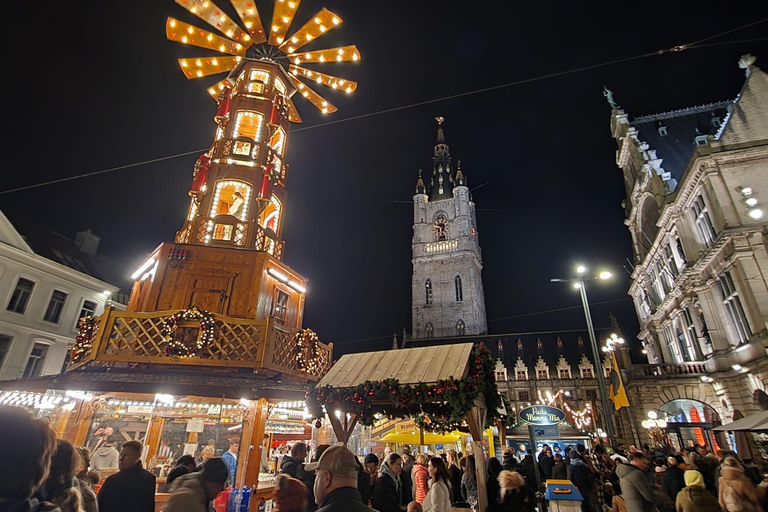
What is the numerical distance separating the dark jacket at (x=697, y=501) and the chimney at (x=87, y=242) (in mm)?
36242

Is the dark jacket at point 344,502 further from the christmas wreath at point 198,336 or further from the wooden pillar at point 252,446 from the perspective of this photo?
the christmas wreath at point 198,336

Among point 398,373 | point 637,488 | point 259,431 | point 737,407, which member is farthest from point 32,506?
point 737,407

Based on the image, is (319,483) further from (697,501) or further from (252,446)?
(252,446)

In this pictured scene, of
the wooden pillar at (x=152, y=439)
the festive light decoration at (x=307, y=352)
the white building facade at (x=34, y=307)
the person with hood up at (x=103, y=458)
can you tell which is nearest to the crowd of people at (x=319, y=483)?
the person with hood up at (x=103, y=458)

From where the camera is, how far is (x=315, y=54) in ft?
59.5

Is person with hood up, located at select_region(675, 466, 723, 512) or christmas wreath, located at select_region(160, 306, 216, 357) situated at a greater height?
christmas wreath, located at select_region(160, 306, 216, 357)

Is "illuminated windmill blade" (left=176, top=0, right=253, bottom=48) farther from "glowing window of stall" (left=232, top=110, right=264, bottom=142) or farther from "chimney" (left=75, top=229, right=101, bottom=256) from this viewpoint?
"chimney" (left=75, top=229, right=101, bottom=256)

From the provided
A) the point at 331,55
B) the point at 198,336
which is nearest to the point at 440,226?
the point at 331,55

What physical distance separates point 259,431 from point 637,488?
8135 millimetres

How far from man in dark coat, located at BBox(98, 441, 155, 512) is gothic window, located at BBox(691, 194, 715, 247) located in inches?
994

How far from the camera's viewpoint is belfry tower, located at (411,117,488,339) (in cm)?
5878

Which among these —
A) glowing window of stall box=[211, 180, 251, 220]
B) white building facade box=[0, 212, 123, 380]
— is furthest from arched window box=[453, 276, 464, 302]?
glowing window of stall box=[211, 180, 251, 220]

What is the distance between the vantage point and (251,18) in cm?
1753

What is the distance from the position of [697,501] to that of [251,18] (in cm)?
2151
